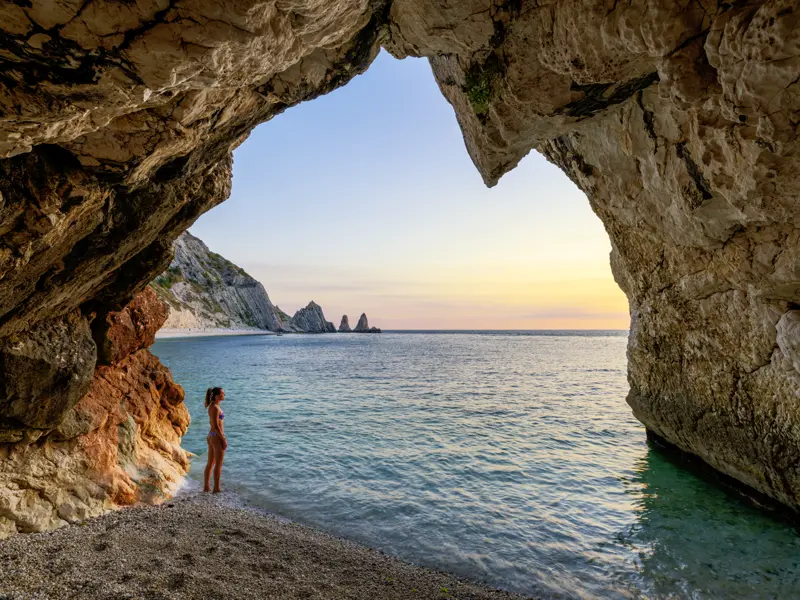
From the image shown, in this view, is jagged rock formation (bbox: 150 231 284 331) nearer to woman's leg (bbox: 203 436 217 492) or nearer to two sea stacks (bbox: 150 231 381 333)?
two sea stacks (bbox: 150 231 381 333)

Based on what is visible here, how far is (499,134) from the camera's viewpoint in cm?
857

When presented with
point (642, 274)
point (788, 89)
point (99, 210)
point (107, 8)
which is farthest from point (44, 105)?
point (642, 274)

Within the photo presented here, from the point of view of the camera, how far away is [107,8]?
9.76 ft

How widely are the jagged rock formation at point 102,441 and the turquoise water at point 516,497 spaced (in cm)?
189

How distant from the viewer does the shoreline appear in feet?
313

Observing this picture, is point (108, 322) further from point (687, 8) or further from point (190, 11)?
point (687, 8)

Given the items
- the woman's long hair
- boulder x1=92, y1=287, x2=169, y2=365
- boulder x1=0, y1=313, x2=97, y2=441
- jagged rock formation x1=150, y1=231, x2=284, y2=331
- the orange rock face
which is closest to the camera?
boulder x1=0, y1=313, x2=97, y2=441

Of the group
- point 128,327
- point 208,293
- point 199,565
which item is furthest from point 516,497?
point 208,293

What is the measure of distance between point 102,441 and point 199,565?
436 centimetres

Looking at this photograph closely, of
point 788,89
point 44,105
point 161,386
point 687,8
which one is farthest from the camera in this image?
point 161,386

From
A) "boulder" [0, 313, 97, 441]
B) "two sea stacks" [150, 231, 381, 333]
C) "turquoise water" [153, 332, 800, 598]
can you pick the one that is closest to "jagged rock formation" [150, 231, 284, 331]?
"two sea stacks" [150, 231, 381, 333]

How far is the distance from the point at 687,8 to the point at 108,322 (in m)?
11.4

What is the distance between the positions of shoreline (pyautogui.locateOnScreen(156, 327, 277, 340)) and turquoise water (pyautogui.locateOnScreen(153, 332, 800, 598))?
85523mm

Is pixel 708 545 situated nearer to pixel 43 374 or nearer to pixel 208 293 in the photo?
pixel 43 374
